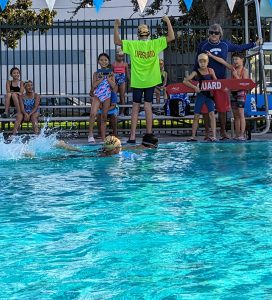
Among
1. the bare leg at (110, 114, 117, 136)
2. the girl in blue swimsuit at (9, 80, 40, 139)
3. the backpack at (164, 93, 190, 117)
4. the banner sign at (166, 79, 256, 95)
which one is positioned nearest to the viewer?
the banner sign at (166, 79, 256, 95)

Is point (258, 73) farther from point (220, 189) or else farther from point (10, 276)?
point (10, 276)

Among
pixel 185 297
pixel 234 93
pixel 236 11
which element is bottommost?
pixel 185 297

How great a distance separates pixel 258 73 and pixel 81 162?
21.0ft

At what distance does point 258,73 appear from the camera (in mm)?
15453

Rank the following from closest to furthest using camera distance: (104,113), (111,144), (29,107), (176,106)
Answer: (111,144) → (104,113) → (176,106) → (29,107)

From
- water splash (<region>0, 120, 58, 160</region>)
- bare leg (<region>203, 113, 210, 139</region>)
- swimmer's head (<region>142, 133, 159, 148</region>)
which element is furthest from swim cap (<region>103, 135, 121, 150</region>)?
bare leg (<region>203, 113, 210, 139</region>)

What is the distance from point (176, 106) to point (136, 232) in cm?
966

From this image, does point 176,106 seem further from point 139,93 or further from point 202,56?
point 139,93

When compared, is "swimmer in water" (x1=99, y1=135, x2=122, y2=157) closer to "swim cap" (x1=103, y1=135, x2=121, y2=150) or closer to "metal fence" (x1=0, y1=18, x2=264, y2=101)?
"swim cap" (x1=103, y1=135, x2=121, y2=150)

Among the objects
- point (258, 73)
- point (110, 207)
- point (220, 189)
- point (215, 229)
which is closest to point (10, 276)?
point (215, 229)

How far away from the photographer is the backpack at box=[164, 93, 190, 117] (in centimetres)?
1473

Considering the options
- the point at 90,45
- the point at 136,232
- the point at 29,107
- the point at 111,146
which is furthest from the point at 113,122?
the point at 136,232

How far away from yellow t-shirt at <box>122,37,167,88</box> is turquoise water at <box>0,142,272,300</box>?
3.23m

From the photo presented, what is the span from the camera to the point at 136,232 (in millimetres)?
5250
